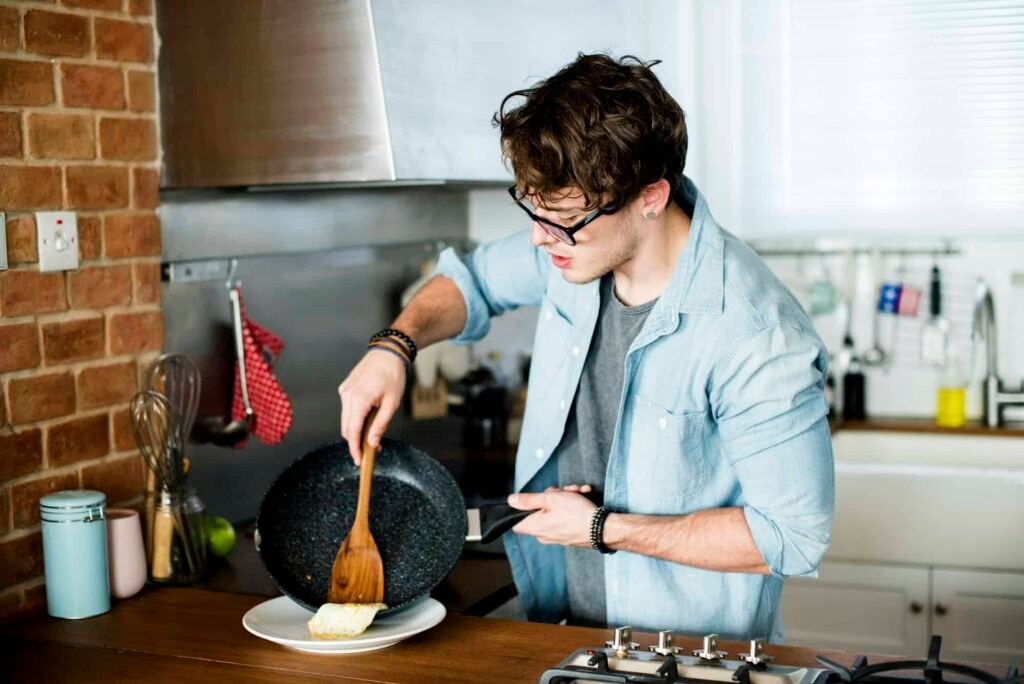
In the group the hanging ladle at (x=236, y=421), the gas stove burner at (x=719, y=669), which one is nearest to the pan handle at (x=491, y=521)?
the gas stove burner at (x=719, y=669)

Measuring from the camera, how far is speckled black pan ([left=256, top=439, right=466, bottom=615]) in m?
1.77

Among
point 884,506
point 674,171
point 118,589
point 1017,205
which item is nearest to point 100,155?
point 118,589

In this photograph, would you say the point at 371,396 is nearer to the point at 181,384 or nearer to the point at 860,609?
the point at 181,384

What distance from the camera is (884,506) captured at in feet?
9.44

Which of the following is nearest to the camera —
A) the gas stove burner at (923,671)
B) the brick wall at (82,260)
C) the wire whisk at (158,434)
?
the gas stove burner at (923,671)

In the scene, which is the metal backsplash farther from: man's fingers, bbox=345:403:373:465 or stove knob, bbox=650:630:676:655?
stove knob, bbox=650:630:676:655

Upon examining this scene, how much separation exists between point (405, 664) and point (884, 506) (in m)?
1.68

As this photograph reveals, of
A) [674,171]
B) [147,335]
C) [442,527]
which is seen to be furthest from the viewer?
[147,335]

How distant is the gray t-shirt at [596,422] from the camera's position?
6.06ft

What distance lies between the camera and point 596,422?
1.89 meters

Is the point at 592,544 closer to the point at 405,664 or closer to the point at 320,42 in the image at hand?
the point at 405,664

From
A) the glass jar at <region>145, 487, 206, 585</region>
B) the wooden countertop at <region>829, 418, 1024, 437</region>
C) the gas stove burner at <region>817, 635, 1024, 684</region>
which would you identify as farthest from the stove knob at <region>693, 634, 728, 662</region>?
the wooden countertop at <region>829, 418, 1024, 437</region>

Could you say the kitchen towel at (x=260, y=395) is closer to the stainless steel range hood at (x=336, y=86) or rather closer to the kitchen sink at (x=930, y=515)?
the stainless steel range hood at (x=336, y=86)

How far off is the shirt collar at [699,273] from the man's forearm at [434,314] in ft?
1.51
